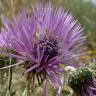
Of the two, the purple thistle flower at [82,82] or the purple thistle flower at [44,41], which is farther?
the purple thistle flower at [82,82]

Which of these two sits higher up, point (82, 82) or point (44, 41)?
point (44, 41)

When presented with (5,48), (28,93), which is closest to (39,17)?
(5,48)

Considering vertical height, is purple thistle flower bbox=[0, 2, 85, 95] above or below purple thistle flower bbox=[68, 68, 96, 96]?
above

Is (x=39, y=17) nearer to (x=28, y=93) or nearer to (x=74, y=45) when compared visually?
(x=74, y=45)

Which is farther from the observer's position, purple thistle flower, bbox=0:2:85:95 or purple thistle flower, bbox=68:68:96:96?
purple thistle flower, bbox=68:68:96:96
